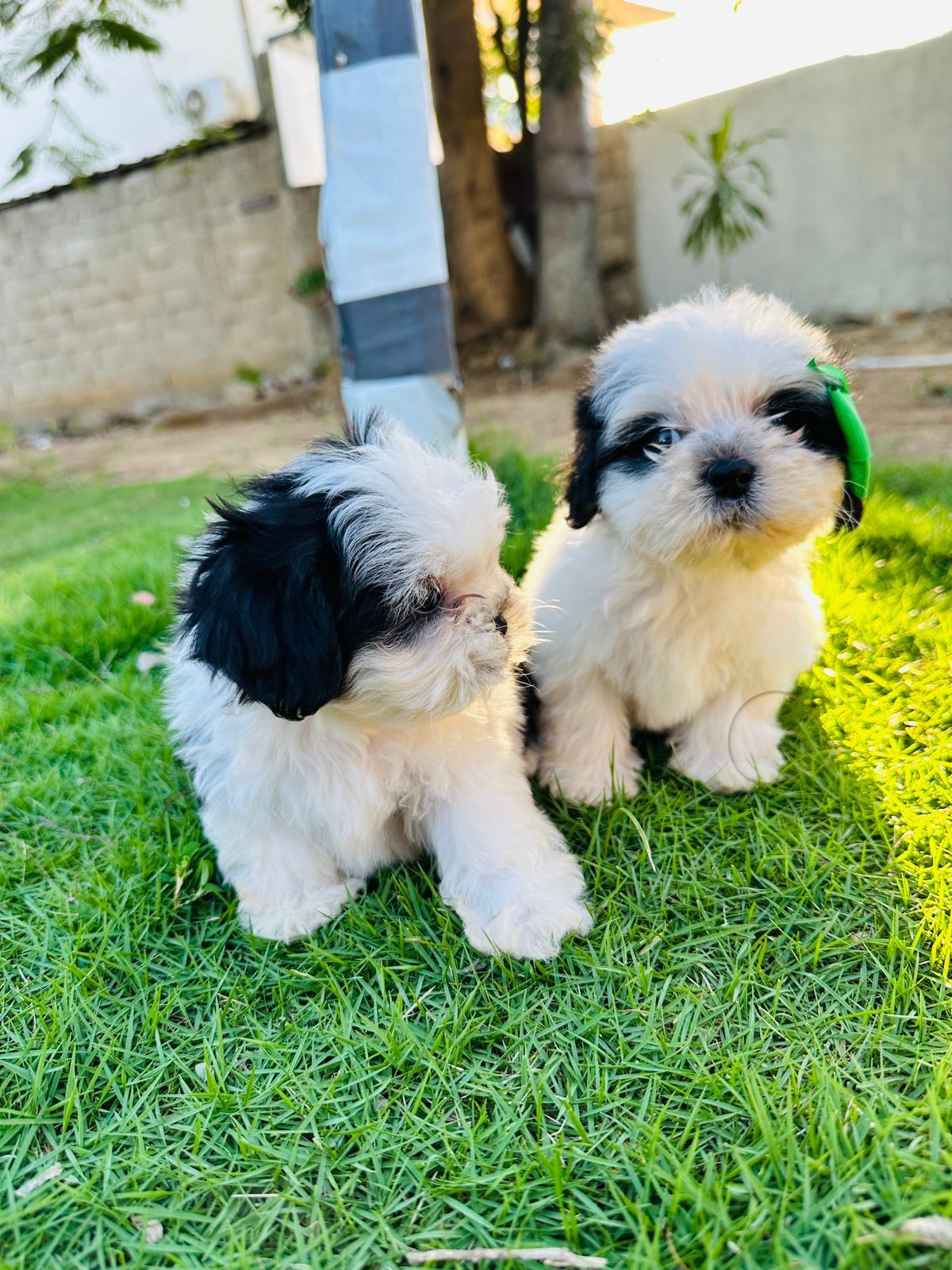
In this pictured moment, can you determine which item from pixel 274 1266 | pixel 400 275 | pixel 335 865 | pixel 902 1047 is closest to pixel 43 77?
pixel 400 275

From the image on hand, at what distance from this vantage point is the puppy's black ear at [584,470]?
246cm

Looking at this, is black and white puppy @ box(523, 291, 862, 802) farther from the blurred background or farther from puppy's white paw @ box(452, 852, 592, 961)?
the blurred background

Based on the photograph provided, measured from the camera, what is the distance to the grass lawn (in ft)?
5.05

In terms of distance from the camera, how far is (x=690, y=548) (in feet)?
7.23

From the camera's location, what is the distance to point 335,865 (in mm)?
2371

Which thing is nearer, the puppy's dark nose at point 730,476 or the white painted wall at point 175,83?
the puppy's dark nose at point 730,476

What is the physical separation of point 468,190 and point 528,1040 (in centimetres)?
1072

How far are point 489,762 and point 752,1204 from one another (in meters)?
Answer: 1.12

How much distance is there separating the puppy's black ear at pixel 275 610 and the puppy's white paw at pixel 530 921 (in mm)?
710

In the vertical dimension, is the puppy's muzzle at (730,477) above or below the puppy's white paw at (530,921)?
above

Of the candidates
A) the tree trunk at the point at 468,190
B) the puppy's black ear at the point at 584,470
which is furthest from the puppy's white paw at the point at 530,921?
the tree trunk at the point at 468,190

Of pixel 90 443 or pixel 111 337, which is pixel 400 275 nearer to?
pixel 90 443

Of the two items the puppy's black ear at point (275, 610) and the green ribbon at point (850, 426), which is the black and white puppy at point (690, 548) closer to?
the green ribbon at point (850, 426)

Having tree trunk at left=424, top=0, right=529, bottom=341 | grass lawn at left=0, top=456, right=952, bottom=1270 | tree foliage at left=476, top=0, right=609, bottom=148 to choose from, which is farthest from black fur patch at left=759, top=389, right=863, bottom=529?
tree trunk at left=424, top=0, right=529, bottom=341
